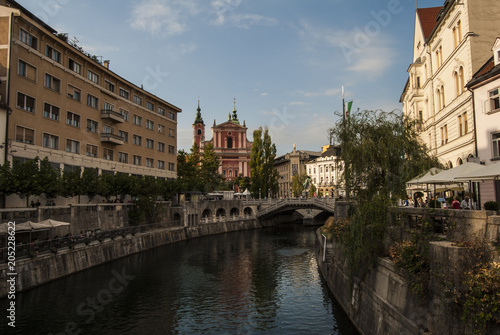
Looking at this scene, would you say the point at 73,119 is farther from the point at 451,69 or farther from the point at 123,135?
the point at 451,69

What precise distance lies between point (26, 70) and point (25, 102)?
132 inches

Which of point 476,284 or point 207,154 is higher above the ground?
point 207,154

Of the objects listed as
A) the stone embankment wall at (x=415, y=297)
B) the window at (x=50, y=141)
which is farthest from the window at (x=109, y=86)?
the stone embankment wall at (x=415, y=297)

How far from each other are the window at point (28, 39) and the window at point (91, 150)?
1406 cm

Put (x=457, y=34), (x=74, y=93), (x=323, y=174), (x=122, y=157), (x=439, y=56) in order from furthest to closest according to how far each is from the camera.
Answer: (x=323, y=174) → (x=122, y=157) → (x=74, y=93) → (x=439, y=56) → (x=457, y=34)

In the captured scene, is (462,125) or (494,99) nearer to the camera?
(494,99)

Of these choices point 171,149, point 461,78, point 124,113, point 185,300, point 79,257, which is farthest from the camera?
point 171,149

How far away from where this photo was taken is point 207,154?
10144cm

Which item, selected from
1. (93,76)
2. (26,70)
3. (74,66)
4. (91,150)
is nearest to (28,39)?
(26,70)

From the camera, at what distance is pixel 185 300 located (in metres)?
27.4

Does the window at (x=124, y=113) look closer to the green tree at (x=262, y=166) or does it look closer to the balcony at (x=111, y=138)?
the balcony at (x=111, y=138)

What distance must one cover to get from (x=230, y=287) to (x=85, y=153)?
1168 inches

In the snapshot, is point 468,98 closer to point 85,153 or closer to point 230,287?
point 230,287

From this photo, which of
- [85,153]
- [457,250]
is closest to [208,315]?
[457,250]
